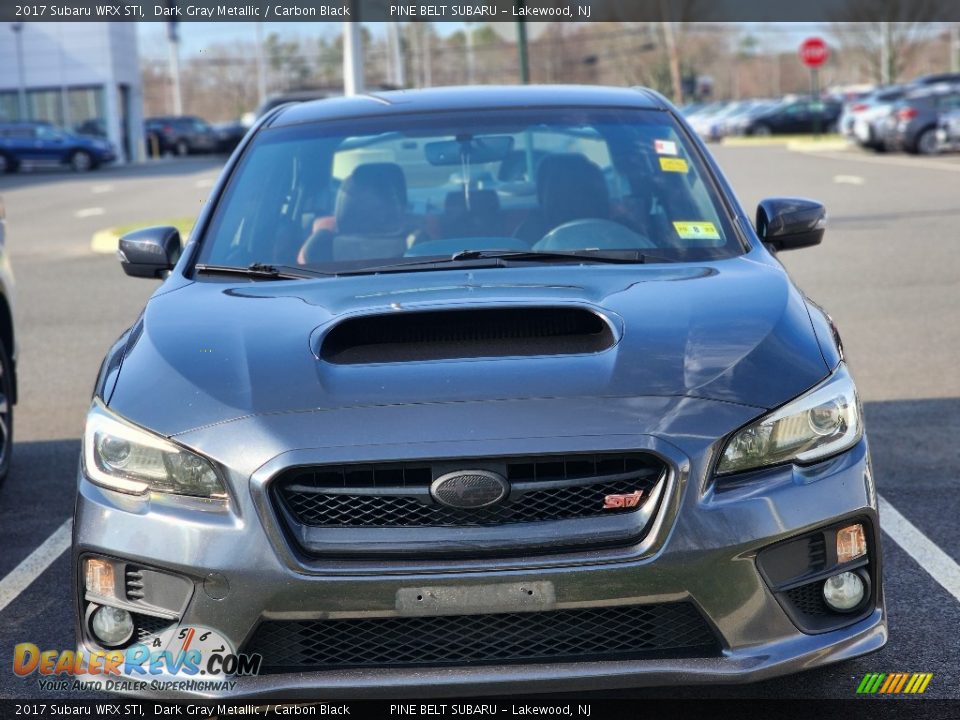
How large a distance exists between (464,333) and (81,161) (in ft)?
149

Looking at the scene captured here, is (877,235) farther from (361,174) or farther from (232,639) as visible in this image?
(232,639)

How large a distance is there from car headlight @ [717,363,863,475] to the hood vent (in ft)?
1.49

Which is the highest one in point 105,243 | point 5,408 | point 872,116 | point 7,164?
point 5,408

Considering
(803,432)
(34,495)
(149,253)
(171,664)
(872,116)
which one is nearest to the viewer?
(171,664)

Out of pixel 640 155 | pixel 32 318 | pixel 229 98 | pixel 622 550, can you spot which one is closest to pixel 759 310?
pixel 622 550

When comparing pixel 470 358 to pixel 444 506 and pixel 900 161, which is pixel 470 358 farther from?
pixel 900 161

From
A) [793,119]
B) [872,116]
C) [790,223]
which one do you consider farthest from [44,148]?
[790,223]

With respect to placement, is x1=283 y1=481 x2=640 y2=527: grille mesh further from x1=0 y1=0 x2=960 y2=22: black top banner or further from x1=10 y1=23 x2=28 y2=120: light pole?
x1=10 y1=23 x2=28 y2=120: light pole

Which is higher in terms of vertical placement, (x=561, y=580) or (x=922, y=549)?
(x=561, y=580)

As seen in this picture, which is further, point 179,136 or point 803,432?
point 179,136

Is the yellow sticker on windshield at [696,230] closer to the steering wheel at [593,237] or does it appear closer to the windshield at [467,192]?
the windshield at [467,192]

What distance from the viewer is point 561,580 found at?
2.88 metres

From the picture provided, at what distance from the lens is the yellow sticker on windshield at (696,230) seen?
4324mm

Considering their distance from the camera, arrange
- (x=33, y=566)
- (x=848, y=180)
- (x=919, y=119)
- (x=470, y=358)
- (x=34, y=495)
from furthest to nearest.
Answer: (x=919, y=119) < (x=848, y=180) < (x=34, y=495) < (x=33, y=566) < (x=470, y=358)
